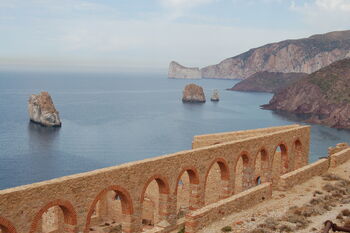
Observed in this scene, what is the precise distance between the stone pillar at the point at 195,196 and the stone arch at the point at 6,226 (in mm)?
10049

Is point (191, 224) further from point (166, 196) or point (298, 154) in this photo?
point (298, 154)

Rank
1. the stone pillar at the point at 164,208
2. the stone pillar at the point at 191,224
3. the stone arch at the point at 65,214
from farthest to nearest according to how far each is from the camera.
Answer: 1. the stone pillar at the point at 164,208
2. the stone pillar at the point at 191,224
3. the stone arch at the point at 65,214

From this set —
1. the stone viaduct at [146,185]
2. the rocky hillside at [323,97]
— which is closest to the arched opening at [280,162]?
the stone viaduct at [146,185]

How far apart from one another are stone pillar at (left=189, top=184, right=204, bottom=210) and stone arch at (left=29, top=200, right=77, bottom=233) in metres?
7.51

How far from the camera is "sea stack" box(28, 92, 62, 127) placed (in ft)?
293

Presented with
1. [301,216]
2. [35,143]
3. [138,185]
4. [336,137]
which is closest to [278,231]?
[301,216]

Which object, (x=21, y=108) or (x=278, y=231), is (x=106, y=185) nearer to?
(x=278, y=231)

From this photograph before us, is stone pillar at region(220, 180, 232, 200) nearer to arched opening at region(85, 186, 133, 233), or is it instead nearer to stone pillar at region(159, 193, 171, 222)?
stone pillar at region(159, 193, 171, 222)

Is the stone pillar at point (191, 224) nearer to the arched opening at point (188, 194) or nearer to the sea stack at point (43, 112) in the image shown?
the arched opening at point (188, 194)

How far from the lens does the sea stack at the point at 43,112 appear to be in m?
89.4

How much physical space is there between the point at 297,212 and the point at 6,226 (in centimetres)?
1092

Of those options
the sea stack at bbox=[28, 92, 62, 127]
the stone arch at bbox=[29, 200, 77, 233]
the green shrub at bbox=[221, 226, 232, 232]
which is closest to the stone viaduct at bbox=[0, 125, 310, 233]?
the stone arch at bbox=[29, 200, 77, 233]

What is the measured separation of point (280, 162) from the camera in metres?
28.3

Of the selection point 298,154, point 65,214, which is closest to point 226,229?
point 65,214
